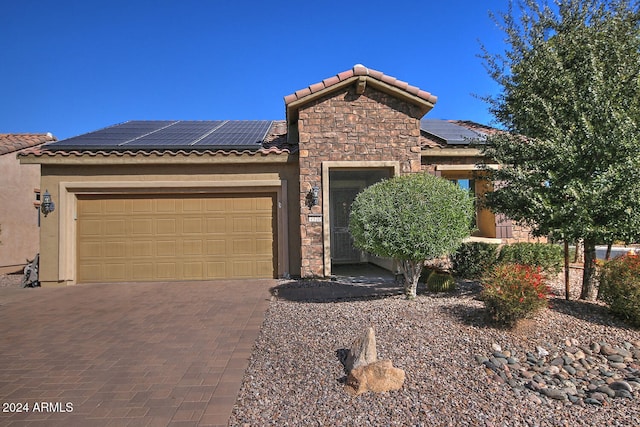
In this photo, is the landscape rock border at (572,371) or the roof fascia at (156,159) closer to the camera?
the landscape rock border at (572,371)

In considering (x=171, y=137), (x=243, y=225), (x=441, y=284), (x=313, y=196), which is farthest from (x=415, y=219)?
(x=171, y=137)

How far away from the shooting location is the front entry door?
39.3ft

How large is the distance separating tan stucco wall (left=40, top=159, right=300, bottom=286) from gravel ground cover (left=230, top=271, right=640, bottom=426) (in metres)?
3.88

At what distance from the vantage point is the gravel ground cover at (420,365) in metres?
3.00

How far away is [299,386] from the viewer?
3455 millimetres

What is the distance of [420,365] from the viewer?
3748 mm

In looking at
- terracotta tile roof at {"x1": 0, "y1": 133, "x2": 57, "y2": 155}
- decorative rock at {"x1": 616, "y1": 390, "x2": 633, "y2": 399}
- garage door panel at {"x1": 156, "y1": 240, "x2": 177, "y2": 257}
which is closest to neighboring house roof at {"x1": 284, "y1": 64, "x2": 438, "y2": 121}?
garage door panel at {"x1": 156, "y1": 240, "x2": 177, "y2": 257}

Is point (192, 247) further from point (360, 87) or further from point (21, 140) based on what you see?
point (21, 140)

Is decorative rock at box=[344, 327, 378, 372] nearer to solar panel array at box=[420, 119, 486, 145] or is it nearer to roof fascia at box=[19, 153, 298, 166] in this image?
roof fascia at box=[19, 153, 298, 166]

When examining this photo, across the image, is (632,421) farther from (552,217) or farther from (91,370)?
(91,370)

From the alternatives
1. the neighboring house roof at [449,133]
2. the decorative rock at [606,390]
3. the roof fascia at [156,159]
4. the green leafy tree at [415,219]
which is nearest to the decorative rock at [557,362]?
the decorative rock at [606,390]

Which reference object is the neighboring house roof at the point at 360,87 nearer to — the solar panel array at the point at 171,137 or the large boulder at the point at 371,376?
the solar panel array at the point at 171,137

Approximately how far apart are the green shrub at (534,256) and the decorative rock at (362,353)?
5.95 meters

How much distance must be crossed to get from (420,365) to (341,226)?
8456mm
